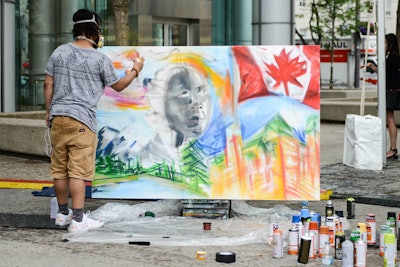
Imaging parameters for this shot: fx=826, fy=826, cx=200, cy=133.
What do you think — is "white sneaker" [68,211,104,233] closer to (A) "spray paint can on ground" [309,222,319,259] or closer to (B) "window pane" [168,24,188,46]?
(A) "spray paint can on ground" [309,222,319,259]

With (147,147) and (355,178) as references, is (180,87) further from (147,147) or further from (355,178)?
(355,178)

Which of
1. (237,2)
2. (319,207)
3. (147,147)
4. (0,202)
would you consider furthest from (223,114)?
(237,2)

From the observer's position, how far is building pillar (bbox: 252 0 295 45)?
2222cm

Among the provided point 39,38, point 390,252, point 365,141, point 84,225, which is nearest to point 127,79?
point 84,225

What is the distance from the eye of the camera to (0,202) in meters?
8.34

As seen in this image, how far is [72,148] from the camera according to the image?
6648 mm

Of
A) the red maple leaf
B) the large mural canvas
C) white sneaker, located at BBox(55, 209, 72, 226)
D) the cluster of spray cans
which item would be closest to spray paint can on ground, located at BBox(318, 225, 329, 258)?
the cluster of spray cans

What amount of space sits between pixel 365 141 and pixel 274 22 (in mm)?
12417

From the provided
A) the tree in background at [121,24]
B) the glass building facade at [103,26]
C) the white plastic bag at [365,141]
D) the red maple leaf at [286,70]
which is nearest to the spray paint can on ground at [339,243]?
the red maple leaf at [286,70]

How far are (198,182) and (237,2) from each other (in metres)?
20.1

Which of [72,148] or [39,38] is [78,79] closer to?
[72,148]

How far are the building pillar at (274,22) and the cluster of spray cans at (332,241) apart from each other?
16209mm

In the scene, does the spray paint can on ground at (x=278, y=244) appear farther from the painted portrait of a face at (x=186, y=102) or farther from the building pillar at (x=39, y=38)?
the building pillar at (x=39, y=38)

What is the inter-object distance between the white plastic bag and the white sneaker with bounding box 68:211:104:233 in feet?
14.8
